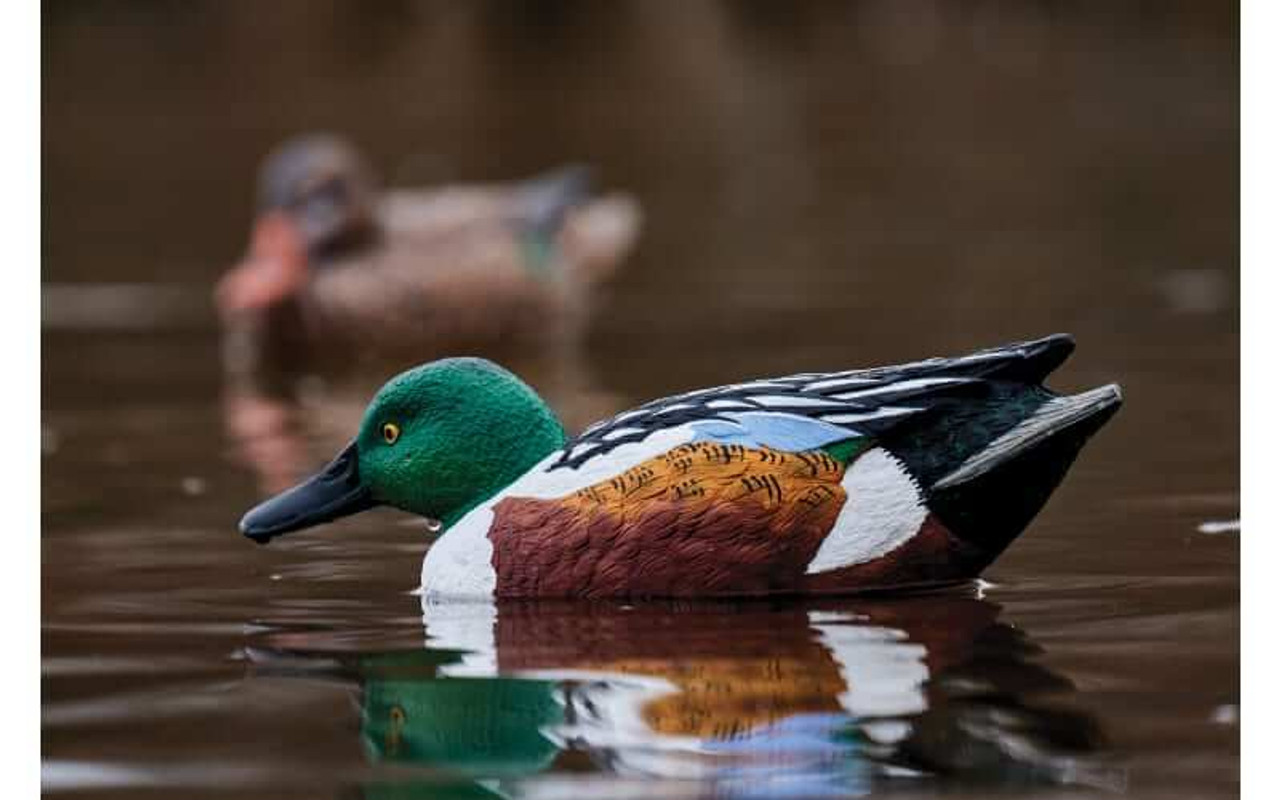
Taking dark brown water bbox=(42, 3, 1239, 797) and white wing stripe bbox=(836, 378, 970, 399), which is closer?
dark brown water bbox=(42, 3, 1239, 797)

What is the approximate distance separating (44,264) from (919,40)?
14.9 meters

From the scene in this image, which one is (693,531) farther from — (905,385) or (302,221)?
(302,221)

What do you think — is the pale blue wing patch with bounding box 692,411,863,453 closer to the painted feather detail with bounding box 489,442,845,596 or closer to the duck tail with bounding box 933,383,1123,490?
the painted feather detail with bounding box 489,442,845,596

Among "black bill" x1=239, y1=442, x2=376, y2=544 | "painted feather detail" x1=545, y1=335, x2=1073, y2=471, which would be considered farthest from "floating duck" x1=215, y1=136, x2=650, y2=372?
"painted feather detail" x1=545, y1=335, x2=1073, y2=471

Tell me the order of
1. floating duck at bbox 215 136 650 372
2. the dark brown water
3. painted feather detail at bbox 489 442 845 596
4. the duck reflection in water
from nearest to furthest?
1. the duck reflection in water
2. the dark brown water
3. painted feather detail at bbox 489 442 845 596
4. floating duck at bbox 215 136 650 372

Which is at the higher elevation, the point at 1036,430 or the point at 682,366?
the point at 682,366

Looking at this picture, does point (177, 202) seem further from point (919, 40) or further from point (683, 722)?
point (683, 722)

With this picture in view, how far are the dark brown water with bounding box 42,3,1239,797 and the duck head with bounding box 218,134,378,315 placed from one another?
573mm

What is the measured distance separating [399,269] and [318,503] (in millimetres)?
7923

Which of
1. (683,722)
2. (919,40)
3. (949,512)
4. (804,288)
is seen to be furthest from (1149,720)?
(919,40)

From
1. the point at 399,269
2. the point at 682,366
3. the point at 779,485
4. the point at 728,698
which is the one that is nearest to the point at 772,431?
the point at 779,485

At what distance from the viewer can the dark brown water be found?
611 cm

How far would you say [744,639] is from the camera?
7066mm

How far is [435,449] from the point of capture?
7773 mm
